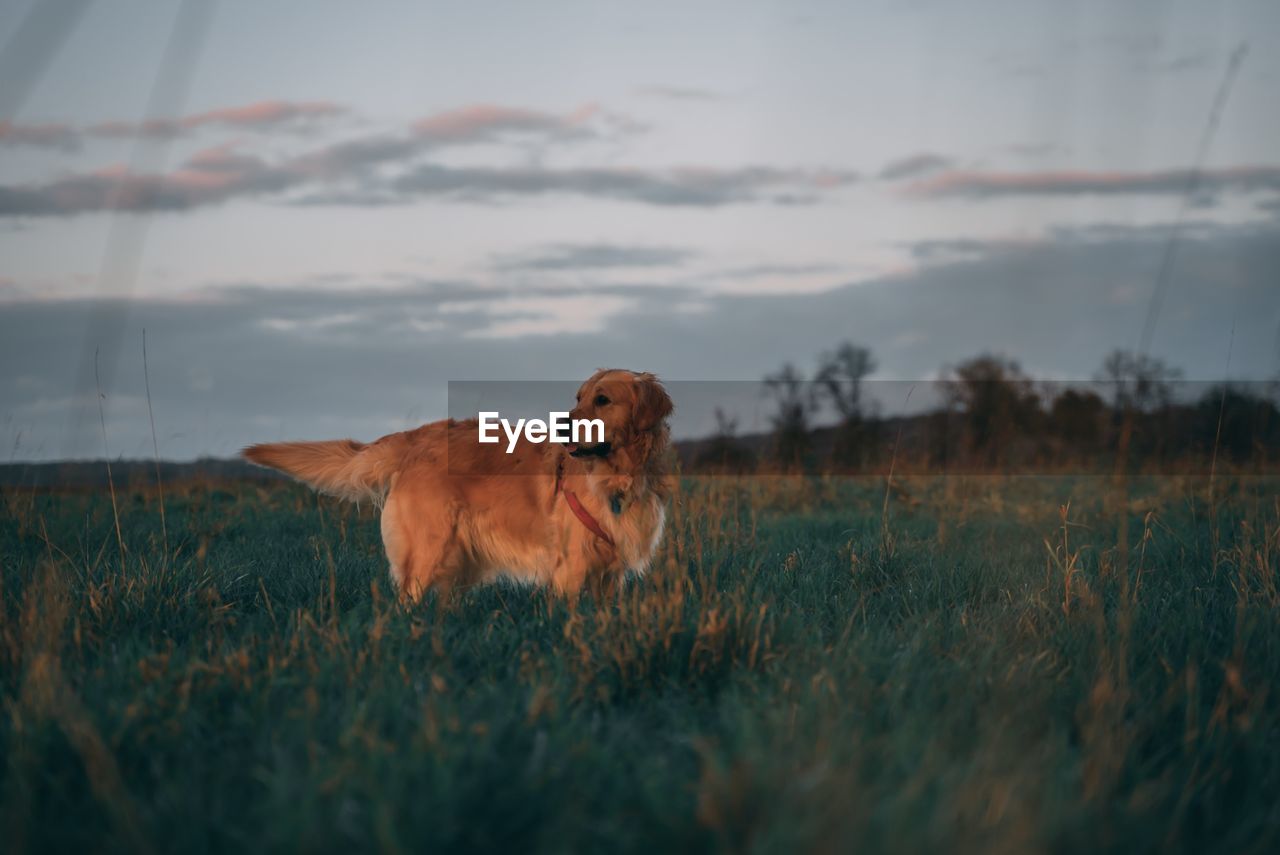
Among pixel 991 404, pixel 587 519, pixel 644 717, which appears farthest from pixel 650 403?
pixel 991 404

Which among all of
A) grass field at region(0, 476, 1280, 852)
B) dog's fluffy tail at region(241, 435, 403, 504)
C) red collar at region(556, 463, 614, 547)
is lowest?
grass field at region(0, 476, 1280, 852)

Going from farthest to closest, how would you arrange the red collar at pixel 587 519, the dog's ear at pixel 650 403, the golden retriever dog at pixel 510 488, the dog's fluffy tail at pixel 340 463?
the dog's fluffy tail at pixel 340 463, the dog's ear at pixel 650 403, the golden retriever dog at pixel 510 488, the red collar at pixel 587 519

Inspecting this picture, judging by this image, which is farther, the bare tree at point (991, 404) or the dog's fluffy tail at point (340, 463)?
the bare tree at point (991, 404)

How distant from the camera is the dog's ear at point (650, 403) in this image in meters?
4.75

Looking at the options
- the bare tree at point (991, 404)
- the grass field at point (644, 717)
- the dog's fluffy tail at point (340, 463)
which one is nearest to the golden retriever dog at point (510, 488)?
the dog's fluffy tail at point (340, 463)

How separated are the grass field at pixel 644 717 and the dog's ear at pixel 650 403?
3.17 feet

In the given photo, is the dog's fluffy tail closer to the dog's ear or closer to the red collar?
the red collar

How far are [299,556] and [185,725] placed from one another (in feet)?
9.68

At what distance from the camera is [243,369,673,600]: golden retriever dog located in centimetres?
460

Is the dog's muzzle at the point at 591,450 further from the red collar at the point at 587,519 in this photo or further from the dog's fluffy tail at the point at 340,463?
the dog's fluffy tail at the point at 340,463

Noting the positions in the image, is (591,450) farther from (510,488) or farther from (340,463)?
(340,463)

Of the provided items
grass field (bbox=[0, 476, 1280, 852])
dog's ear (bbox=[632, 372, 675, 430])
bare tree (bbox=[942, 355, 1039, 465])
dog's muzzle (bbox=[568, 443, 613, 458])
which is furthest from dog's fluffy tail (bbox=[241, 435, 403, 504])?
bare tree (bbox=[942, 355, 1039, 465])

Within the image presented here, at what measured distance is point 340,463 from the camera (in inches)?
197

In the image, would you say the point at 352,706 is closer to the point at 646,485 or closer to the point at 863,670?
the point at 863,670
